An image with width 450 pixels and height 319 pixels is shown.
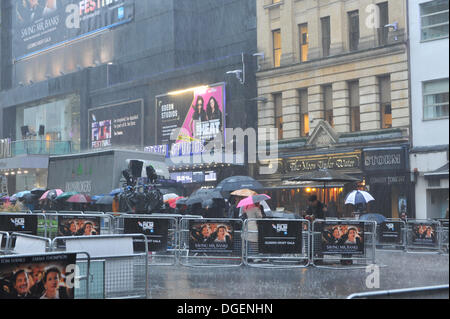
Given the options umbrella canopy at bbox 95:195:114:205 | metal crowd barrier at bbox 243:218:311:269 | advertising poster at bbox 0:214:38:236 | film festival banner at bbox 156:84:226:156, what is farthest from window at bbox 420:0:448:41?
film festival banner at bbox 156:84:226:156

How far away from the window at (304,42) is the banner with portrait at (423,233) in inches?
→ 775

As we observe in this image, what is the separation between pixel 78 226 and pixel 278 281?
7.28 meters

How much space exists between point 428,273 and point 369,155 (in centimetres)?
2109

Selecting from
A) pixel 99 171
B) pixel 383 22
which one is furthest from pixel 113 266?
pixel 383 22

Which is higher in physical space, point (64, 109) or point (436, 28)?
point (64, 109)

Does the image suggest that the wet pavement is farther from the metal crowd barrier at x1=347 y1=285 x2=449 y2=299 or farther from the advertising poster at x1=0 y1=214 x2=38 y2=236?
the metal crowd barrier at x1=347 y1=285 x2=449 y2=299

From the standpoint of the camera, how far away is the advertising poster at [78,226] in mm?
19047

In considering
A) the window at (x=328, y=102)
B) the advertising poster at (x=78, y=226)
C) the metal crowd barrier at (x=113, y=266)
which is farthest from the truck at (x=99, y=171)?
the metal crowd barrier at (x=113, y=266)

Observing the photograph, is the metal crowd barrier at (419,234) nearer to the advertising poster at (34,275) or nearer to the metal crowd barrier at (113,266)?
the metal crowd barrier at (113,266)

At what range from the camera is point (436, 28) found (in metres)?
6.85

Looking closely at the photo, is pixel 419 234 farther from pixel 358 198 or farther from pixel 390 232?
pixel 358 198

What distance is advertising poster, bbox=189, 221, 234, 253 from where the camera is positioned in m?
17.3

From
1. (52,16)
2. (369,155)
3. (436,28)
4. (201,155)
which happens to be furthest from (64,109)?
(436,28)

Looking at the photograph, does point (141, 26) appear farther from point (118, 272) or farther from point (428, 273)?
point (118, 272)
